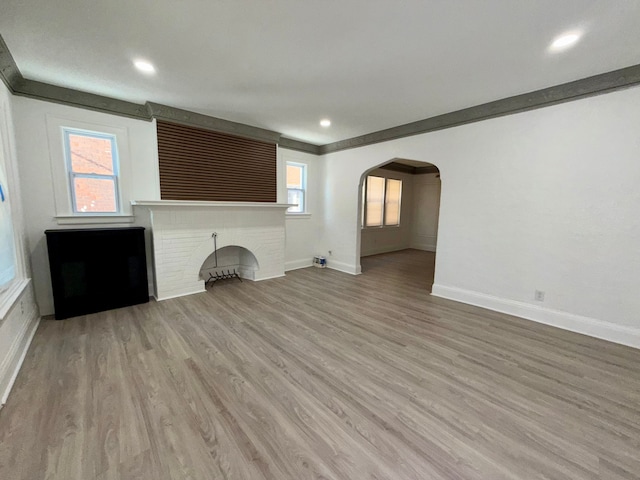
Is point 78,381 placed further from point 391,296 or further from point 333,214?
point 333,214

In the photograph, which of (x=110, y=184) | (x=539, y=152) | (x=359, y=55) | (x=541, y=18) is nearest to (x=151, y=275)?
(x=110, y=184)

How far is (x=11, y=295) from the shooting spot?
7.64ft

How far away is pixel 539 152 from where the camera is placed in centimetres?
317

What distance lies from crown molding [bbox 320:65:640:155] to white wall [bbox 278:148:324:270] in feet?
5.56

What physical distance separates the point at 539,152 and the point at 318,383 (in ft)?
11.8

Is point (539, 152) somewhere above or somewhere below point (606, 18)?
below

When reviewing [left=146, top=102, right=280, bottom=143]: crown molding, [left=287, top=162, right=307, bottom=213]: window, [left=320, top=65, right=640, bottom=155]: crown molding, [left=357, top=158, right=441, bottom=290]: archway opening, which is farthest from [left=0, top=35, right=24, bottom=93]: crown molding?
[left=357, top=158, right=441, bottom=290]: archway opening

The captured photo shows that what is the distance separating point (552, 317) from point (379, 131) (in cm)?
373

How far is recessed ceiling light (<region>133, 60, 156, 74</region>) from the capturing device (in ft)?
8.61

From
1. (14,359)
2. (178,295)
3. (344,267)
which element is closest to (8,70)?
(14,359)

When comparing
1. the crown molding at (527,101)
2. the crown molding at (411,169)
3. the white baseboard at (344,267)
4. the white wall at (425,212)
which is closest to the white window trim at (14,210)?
the white baseboard at (344,267)

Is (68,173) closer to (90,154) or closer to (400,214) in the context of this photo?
(90,154)

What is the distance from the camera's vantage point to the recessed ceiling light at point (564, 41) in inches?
83.0

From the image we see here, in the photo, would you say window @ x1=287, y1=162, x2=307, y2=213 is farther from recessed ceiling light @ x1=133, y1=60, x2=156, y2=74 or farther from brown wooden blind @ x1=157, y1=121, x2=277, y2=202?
recessed ceiling light @ x1=133, y1=60, x2=156, y2=74
